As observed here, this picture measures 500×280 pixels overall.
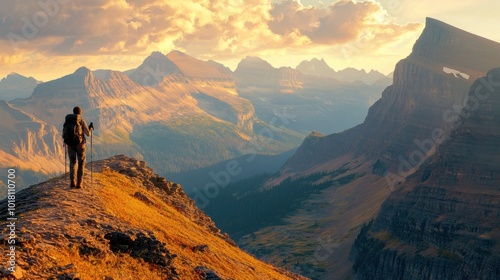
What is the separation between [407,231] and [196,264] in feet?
425

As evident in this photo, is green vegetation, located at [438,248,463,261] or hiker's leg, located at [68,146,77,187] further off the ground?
hiker's leg, located at [68,146,77,187]

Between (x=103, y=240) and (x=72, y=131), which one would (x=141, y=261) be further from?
(x=72, y=131)

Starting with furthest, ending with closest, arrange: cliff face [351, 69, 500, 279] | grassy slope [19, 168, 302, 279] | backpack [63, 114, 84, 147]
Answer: cliff face [351, 69, 500, 279], backpack [63, 114, 84, 147], grassy slope [19, 168, 302, 279]

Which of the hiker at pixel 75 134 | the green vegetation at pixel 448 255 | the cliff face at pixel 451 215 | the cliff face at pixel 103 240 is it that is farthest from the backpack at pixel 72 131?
the green vegetation at pixel 448 255

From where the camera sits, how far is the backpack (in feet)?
97.1

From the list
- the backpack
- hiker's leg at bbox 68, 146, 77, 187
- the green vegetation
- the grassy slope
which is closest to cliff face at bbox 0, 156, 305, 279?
the grassy slope

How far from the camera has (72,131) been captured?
97.0 feet

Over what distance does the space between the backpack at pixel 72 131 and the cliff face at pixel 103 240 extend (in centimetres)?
355

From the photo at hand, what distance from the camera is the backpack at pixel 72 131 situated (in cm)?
2959

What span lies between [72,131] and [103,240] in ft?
29.6

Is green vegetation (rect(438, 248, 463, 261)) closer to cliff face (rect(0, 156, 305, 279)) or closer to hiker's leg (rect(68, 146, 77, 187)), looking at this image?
cliff face (rect(0, 156, 305, 279))

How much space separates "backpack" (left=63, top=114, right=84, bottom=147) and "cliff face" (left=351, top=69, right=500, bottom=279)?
106307mm

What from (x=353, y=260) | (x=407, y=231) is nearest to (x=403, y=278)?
(x=407, y=231)

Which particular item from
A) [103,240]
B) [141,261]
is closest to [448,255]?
[141,261]
